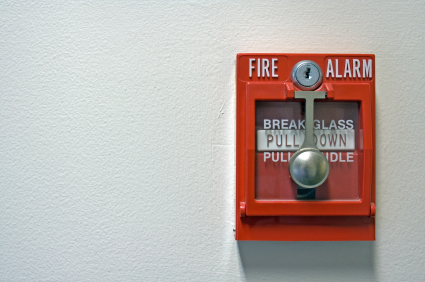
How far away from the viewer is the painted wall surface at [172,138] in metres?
0.44

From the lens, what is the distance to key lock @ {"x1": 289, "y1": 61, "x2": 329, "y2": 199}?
385mm

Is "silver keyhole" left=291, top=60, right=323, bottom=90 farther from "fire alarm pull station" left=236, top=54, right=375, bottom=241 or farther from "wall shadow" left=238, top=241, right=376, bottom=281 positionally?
"wall shadow" left=238, top=241, right=376, bottom=281

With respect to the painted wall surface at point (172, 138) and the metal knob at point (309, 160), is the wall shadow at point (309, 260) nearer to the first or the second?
the painted wall surface at point (172, 138)

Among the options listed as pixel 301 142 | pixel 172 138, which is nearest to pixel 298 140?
pixel 301 142

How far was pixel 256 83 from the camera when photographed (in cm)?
41

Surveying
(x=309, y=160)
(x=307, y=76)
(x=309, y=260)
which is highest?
(x=307, y=76)

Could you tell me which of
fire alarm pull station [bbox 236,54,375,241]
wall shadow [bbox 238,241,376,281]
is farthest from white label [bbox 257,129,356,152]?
wall shadow [bbox 238,241,376,281]

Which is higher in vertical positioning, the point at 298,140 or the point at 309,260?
the point at 298,140

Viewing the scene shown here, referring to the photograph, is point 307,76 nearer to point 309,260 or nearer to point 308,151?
point 308,151

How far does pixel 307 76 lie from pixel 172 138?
0.21 meters

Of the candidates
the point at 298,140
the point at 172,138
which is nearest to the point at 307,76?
the point at 298,140

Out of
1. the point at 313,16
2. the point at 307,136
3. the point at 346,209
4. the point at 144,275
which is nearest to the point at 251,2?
the point at 313,16

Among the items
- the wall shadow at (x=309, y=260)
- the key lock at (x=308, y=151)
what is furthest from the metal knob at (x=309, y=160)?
the wall shadow at (x=309, y=260)

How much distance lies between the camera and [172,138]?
17.5 inches
